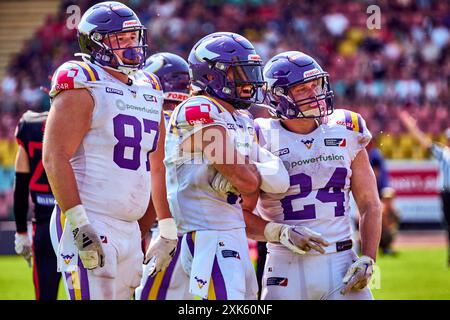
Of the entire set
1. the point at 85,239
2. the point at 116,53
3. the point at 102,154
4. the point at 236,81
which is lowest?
the point at 85,239

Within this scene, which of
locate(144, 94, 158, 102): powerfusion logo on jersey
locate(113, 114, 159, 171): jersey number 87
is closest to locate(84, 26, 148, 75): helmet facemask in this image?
locate(144, 94, 158, 102): powerfusion logo on jersey

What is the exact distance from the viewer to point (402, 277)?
34.1ft

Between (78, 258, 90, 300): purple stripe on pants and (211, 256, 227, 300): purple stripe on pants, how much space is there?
609mm

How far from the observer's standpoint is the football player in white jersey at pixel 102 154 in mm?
4289

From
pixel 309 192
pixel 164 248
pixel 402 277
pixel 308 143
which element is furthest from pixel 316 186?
pixel 402 277

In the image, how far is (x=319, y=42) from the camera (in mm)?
17766

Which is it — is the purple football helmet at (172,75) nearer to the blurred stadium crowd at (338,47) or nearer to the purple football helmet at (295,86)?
the purple football helmet at (295,86)

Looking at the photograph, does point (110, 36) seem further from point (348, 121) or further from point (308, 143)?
point (348, 121)

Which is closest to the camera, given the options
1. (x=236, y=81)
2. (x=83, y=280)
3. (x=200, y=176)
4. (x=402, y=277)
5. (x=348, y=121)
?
(x=83, y=280)

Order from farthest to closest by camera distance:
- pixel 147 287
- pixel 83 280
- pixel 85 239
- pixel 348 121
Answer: pixel 147 287 < pixel 348 121 < pixel 83 280 < pixel 85 239

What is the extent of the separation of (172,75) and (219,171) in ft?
6.47

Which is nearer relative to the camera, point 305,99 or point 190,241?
point 190,241

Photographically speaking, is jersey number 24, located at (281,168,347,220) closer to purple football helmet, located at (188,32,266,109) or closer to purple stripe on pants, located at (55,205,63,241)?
purple football helmet, located at (188,32,266,109)
